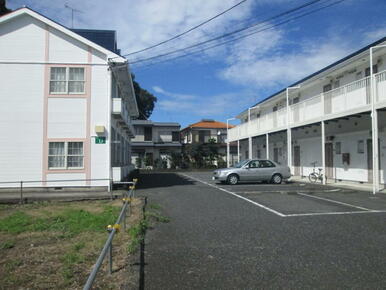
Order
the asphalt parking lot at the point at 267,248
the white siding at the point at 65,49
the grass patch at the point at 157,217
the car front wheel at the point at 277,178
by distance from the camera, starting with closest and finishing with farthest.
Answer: the asphalt parking lot at the point at 267,248, the grass patch at the point at 157,217, the white siding at the point at 65,49, the car front wheel at the point at 277,178

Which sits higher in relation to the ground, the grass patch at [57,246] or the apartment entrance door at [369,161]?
the apartment entrance door at [369,161]

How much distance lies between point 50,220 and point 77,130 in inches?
283

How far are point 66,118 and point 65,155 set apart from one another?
176 cm

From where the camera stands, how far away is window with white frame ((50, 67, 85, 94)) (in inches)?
575

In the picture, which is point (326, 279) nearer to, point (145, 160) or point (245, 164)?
point (245, 164)

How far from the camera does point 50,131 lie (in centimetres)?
1434

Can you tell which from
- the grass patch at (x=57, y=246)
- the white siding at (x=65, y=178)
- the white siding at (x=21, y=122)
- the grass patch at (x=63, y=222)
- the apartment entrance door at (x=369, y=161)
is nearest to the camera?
the grass patch at (x=57, y=246)

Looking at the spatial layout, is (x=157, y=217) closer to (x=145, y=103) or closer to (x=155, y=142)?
(x=155, y=142)

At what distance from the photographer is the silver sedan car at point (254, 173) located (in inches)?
672

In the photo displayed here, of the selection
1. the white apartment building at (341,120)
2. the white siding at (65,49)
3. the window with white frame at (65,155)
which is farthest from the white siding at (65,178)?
the white apartment building at (341,120)

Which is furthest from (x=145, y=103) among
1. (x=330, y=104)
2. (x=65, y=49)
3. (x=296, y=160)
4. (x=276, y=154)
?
(x=330, y=104)

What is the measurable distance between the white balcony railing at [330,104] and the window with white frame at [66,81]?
1254 cm

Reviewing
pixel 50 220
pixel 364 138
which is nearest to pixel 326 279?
pixel 50 220

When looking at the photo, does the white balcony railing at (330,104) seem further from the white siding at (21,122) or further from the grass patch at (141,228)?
the white siding at (21,122)
